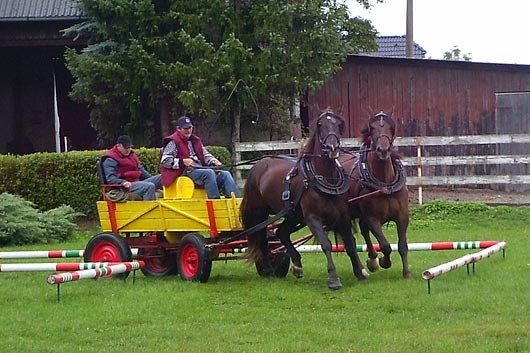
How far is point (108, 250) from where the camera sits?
12273 millimetres

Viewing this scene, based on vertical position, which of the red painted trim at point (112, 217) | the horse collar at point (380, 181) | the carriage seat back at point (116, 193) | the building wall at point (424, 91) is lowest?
the red painted trim at point (112, 217)

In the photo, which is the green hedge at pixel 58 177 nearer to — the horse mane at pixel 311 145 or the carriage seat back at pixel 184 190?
the carriage seat back at pixel 184 190

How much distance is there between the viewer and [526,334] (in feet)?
25.5

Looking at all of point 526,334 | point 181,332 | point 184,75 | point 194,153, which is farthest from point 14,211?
point 526,334

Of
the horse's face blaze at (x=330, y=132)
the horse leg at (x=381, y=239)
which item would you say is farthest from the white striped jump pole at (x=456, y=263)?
the horse's face blaze at (x=330, y=132)

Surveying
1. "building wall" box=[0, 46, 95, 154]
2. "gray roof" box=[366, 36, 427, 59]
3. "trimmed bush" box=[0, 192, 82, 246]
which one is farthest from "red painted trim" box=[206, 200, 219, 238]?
"gray roof" box=[366, 36, 427, 59]

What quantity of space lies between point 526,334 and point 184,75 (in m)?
12.7

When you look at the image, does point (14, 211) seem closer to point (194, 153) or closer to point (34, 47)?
point (194, 153)

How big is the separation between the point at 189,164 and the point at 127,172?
117 cm

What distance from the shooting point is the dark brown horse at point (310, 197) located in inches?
425

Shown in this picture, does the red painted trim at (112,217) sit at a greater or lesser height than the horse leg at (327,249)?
greater

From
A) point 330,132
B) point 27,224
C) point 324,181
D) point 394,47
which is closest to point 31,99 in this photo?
point 27,224

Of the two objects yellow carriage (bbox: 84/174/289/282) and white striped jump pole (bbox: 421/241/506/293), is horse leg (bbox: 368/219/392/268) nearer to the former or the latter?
white striped jump pole (bbox: 421/241/506/293)

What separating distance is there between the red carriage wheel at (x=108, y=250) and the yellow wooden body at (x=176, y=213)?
203 mm
